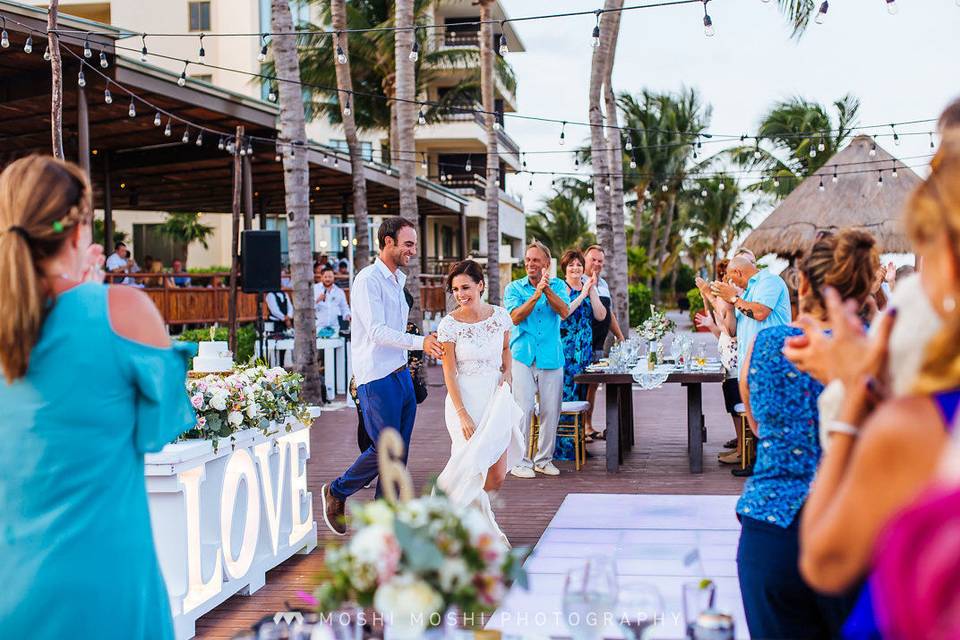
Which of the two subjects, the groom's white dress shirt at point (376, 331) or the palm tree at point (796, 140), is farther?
the palm tree at point (796, 140)

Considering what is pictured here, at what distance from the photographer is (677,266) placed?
198ft

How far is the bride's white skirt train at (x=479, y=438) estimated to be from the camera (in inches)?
222

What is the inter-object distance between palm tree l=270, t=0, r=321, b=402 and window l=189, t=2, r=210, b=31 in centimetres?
2715

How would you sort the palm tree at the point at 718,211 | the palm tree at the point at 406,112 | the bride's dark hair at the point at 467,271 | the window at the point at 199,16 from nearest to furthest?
the bride's dark hair at the point at 467,271 → the palm tree at the point at 406,112 → the window at the point at 199,16 → the palm tree at the point at 718,211

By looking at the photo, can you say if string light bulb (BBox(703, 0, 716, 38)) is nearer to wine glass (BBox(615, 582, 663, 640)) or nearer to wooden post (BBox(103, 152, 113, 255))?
wine glass (BBox(615, 582, 663, 640))

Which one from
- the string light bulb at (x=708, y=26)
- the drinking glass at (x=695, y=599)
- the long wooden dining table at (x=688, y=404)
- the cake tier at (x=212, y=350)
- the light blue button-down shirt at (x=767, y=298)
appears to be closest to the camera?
the drinking glass at (x=695, y=599)

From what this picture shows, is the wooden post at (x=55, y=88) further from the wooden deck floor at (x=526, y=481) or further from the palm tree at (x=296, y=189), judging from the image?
the wooden deck floor at (x=526, y=481)

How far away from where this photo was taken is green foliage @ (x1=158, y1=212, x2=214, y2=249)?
4184 centimetres

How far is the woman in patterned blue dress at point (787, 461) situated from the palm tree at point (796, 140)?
40.1 meters

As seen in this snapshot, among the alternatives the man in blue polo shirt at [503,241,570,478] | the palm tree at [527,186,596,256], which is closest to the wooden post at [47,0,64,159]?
the man in blue polo shirt at [503,241,570,478]

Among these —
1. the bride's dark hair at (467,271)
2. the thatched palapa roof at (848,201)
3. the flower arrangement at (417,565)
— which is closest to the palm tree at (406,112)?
the bride's dark hair at (467,271)

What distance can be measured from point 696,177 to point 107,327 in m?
50.8

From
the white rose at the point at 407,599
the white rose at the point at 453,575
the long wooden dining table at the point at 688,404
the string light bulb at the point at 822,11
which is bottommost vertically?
the long wooden dining table at the point at 688,404

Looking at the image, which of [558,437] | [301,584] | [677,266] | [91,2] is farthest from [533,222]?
[301,584]
